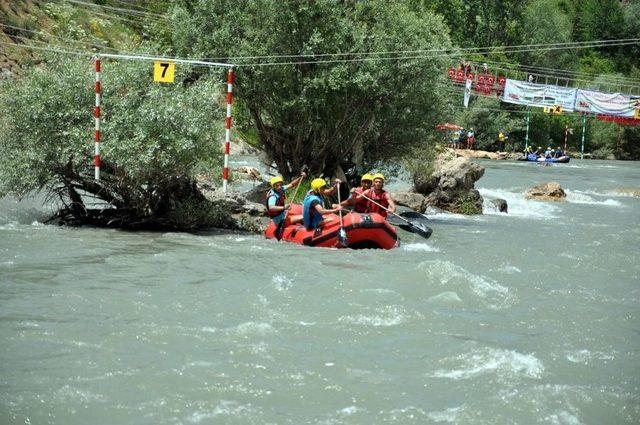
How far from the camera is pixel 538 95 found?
49000 mm

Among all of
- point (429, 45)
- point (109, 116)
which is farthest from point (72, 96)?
point (429, 45)

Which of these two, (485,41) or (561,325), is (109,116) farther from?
(485,41)

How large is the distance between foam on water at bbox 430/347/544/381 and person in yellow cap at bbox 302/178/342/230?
730 cm

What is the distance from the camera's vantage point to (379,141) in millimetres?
22750

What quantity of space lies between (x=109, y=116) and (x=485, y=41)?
61.9m

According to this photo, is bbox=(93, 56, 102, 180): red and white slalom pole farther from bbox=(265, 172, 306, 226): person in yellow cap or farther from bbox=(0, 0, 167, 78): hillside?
bbox=(0, 0, 167, 78): hillside

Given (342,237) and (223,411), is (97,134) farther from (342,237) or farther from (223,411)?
(223,411)

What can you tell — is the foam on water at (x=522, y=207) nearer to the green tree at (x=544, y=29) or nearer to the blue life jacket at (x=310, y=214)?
the blue life jacket at (x=310, y=214)

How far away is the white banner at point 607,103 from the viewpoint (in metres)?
49.5

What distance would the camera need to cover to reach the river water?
7074 millimetres

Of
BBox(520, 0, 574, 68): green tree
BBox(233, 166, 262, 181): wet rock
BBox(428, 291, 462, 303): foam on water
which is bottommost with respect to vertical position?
BBox(428, 291, 462, 303): foam on water

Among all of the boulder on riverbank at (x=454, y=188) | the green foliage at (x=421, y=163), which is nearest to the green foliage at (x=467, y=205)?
the boulder on riverbank at (x=454, y=188)

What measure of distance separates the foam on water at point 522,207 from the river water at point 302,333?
29.1 feet

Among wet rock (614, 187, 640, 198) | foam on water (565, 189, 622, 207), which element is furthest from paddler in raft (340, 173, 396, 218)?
wet rock (614, 187, 640, 198)
